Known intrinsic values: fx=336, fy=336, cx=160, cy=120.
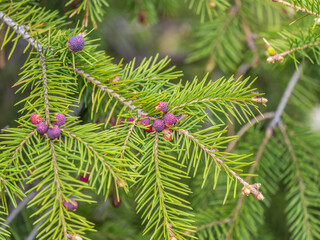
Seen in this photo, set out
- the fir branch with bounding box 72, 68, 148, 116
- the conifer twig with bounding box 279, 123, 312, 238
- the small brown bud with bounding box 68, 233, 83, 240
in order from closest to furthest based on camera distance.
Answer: the small brown bud with bounding box 68, 233, 83, 240, the fir branch with bounding box 72, 68, 148, 116, the conifer twig with bounding box 279, 123, 312, 238

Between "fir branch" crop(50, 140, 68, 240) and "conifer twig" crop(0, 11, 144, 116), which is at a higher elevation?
"conifer twig" crop(0, 11, 144, 116)

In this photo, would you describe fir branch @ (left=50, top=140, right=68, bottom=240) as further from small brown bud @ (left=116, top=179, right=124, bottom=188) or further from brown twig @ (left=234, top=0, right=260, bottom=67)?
brown twig @ (left=234, top=0, right=260, bottom=67)

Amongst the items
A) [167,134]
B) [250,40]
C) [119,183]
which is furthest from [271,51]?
[250,40]

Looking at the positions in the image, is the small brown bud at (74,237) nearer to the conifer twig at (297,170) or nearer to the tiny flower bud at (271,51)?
the tiny flower bud at (271,51)

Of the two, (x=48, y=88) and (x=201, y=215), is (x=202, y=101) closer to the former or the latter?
(x=48, y=88)

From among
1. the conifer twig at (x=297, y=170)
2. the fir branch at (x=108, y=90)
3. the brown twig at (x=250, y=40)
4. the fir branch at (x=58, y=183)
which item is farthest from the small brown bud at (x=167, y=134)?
the brown twig at (x=250, y=40)

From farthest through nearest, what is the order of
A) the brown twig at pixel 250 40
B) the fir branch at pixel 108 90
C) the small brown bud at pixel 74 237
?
the brown twig at pixel 250 40
the fir branch at pixel 108 90
the small brown bud at pixel 74 237

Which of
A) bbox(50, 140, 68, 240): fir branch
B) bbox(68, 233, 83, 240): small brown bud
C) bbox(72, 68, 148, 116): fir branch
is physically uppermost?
bbox(72, 68, 148, 116): fir branch

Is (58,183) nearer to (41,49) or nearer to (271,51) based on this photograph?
(41,49)

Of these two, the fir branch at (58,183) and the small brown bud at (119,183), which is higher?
the small brown bud at (119,183)

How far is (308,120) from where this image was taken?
157cm

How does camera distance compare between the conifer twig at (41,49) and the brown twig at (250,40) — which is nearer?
the conifer twig at (41,49)

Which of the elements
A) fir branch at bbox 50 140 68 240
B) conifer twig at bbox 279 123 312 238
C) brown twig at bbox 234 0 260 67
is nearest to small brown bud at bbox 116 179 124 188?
fir branch at bbox 50 140 68 240

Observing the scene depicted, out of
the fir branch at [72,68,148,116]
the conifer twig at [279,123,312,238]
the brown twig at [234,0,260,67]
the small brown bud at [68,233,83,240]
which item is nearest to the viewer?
the small brown bud at [68,233,83,240]
